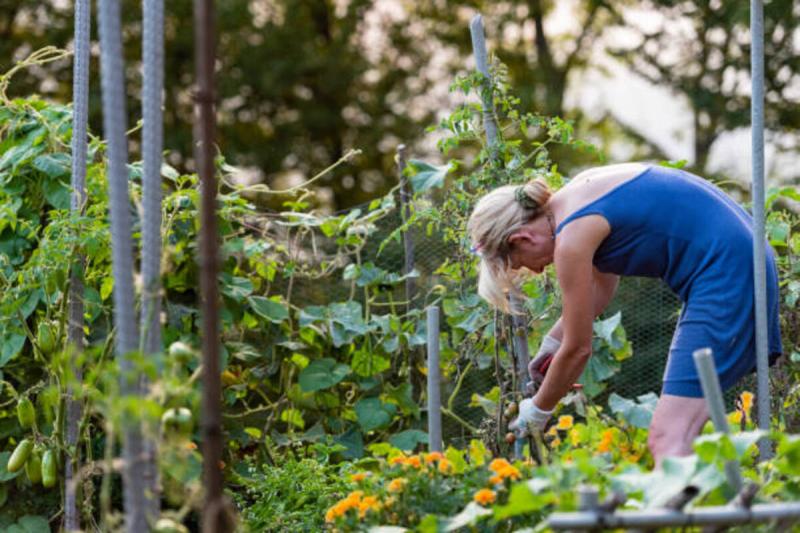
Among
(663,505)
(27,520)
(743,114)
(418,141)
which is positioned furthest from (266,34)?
(663,505)

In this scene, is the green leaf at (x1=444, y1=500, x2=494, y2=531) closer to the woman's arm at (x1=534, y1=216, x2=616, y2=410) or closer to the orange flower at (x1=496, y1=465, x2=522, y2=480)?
the orange flower at (x1=496, y1=465, x2=522, y2=480)

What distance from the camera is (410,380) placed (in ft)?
13.2

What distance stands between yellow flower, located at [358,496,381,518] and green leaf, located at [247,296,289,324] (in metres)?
1.58

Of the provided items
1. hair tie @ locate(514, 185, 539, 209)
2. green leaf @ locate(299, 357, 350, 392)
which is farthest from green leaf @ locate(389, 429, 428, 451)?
hair tie @ locate(514, 185, 539, 209)

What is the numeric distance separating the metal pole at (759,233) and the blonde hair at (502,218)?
462 millimetres

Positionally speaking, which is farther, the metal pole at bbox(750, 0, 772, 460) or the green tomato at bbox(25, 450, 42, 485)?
the green tomato at bbox(25, 450, 42, 485)

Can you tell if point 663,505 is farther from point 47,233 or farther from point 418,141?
point 418,141

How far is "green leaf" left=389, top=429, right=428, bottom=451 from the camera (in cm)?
378

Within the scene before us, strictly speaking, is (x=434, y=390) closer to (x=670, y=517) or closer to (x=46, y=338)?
(x=46, y=338)

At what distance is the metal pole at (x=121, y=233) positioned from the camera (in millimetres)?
1584

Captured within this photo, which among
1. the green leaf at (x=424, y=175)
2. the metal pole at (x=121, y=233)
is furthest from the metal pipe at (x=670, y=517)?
the green leaf at (x=424, y=175)

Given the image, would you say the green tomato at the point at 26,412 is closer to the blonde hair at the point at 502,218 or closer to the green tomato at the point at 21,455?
the green tomato at the point at 21,455

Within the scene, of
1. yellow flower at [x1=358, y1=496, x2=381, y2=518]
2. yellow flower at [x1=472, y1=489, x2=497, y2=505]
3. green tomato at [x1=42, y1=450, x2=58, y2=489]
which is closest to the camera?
yellow flower at [x1=472, y1=489, x2=497, y2=505]

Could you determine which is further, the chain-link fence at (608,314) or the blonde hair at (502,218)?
the chain-link fence at (608,314)
